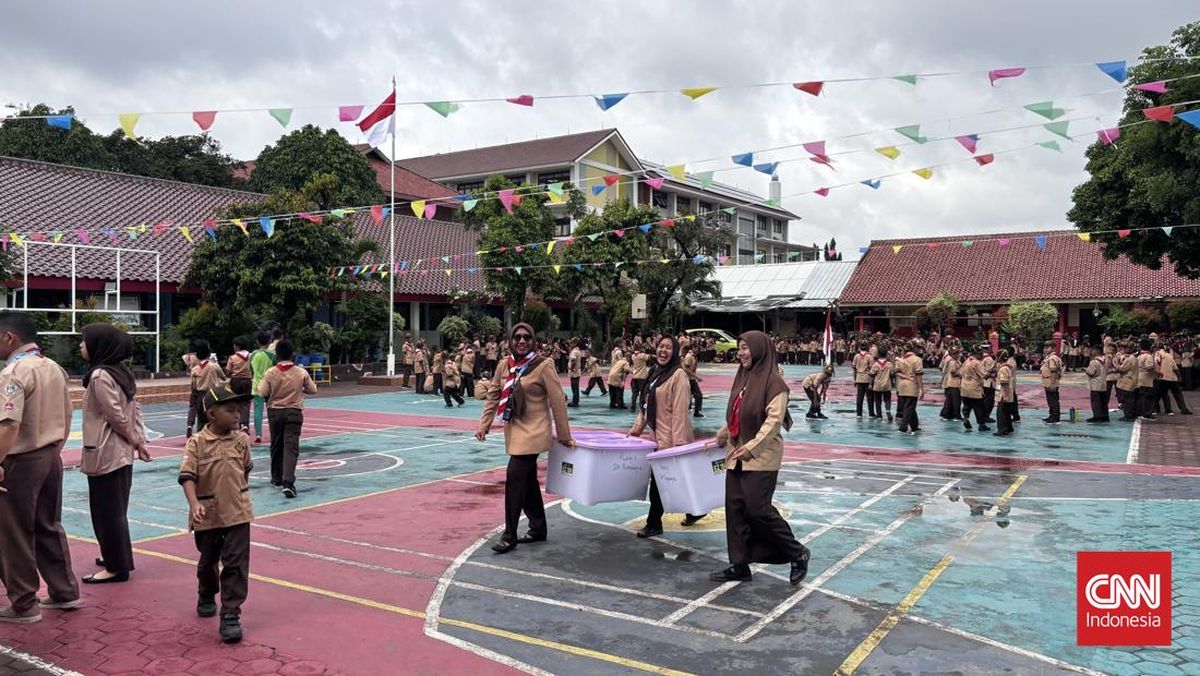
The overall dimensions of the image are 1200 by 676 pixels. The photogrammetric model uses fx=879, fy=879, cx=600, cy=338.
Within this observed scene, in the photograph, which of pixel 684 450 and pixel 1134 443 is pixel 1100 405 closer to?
pixel 1134 443

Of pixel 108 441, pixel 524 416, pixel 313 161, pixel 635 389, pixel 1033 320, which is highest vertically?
pixel 313 161

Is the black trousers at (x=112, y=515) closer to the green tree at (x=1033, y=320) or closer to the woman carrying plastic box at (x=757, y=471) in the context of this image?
the woman carrying plastic box at (x=757, y=471)

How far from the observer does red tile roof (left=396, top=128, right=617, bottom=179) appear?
47.3m

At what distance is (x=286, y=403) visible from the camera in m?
9.09

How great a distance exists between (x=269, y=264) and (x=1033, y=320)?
27.3m

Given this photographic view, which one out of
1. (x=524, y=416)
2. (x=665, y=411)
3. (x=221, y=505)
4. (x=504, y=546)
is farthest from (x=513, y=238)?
(x=221, y=505)

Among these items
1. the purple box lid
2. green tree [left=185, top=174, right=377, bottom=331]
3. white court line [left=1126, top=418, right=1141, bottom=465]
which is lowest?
white court line [left=1126, top=418, right=1141, bottom=465]

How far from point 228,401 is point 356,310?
2444 cm

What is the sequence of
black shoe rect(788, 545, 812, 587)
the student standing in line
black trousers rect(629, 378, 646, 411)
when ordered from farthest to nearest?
black trousers rect(629, 378, 646, 411) < the student standing in line < black shoe rect(788, 545, 812, 587)

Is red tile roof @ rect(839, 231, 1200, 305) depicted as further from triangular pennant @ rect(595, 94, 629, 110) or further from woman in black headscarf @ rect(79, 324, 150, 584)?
woman in black headscarf @ rect(79, 324, 150, 584)

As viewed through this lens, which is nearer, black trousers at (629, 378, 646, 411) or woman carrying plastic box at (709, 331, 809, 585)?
woman carrying plastic box at (709, 331, 809, 585)

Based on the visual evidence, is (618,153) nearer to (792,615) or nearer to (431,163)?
(431,163)

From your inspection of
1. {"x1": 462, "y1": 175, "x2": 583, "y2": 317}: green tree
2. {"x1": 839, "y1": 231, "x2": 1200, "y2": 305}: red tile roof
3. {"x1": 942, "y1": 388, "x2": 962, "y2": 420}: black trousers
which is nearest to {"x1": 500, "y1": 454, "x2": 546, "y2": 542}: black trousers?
{"x1": 942, "y1": 388, "x2": 962, "y2": 420}: black trousers

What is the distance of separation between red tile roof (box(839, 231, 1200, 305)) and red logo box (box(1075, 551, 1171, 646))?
3028cm
